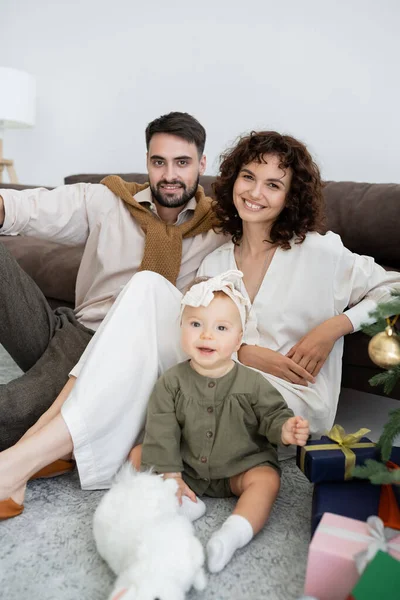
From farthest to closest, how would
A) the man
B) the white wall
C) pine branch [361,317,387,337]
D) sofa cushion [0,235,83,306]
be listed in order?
the white wall
sofa cushion [0,235,83,306]
the man
pine branch [361,317,387,337]

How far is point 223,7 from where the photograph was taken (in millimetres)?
2885

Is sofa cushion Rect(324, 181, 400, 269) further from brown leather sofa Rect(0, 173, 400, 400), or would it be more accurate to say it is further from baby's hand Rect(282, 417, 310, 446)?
baby's hand Rect(282, 417, 310, 446)

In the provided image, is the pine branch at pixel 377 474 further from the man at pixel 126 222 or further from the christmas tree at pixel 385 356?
the man at pixel 126 222

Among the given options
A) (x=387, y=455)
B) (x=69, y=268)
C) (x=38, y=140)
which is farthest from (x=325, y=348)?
(x=38, y=140)

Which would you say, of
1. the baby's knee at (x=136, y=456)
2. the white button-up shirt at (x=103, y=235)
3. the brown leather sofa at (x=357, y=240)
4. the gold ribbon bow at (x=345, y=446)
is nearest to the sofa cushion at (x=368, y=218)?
the brown leather sofa at (x=357, y=240)

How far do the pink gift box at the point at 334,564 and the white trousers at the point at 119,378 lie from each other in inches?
18.8

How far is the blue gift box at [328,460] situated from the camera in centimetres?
111

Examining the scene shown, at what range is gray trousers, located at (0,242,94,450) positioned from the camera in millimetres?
1285

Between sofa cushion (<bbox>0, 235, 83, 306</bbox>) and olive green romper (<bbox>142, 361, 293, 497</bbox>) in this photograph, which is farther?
sofa cushion (<bbox>0, 235, 83, 306</bbox>)

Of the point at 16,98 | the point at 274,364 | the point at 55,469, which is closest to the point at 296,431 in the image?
the point at 274,364

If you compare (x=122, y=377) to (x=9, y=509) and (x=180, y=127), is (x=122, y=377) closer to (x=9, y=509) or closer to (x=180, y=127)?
(x=9, y=509)

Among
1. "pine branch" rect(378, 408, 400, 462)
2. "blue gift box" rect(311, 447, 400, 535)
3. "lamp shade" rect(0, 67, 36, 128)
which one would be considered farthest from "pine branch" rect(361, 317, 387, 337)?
"lamp shade" rect(0, 67, 36, 128)

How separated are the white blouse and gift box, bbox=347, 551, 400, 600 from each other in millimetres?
587

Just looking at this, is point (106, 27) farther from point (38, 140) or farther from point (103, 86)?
point (38, 140)
